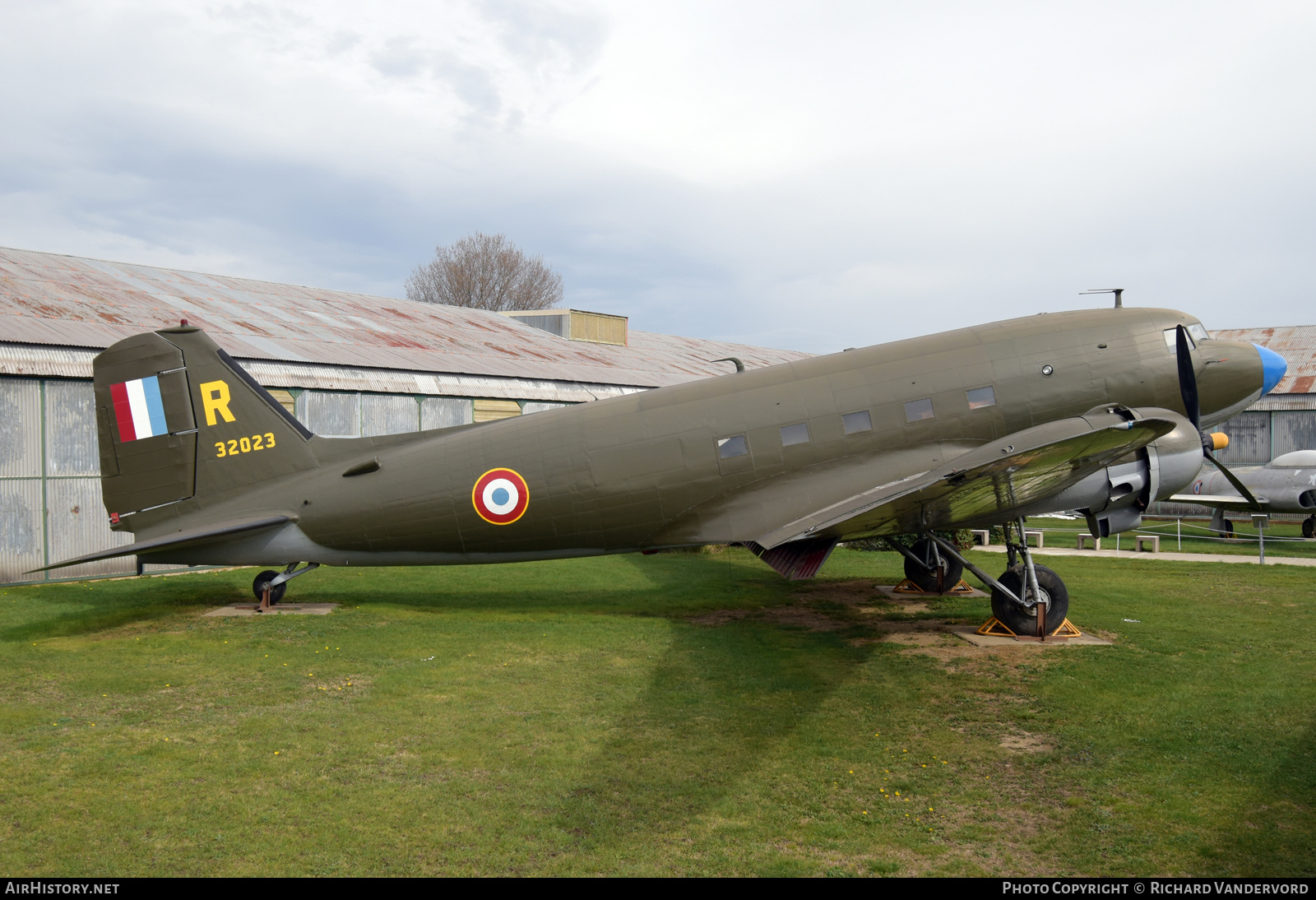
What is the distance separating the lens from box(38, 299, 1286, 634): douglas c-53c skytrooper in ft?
42.4

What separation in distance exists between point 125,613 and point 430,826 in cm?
1133

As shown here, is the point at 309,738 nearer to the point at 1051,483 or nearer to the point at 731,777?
the point at 731,777

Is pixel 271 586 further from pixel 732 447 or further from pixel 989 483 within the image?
pixel 989 483

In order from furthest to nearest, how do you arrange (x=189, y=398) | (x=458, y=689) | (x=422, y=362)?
(x=422, y=362), (x=189, y=398), (x=458, y=689)

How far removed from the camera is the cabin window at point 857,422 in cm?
1330

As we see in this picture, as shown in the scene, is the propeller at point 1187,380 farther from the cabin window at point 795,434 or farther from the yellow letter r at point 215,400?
the yellow letter r at point 215,400

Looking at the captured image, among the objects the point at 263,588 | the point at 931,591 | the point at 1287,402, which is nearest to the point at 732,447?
the point at 931,591

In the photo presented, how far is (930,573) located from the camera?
1733cm

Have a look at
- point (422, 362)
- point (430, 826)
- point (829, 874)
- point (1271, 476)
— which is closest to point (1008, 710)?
point (829, 874)

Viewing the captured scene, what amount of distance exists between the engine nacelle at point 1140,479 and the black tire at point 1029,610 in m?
1.13

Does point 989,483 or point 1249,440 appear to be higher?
point 1249,440

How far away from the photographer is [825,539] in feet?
41.7

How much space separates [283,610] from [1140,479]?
14282mm

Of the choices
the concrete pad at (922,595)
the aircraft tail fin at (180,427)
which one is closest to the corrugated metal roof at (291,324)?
the aircraft tail fin at (180,427)
